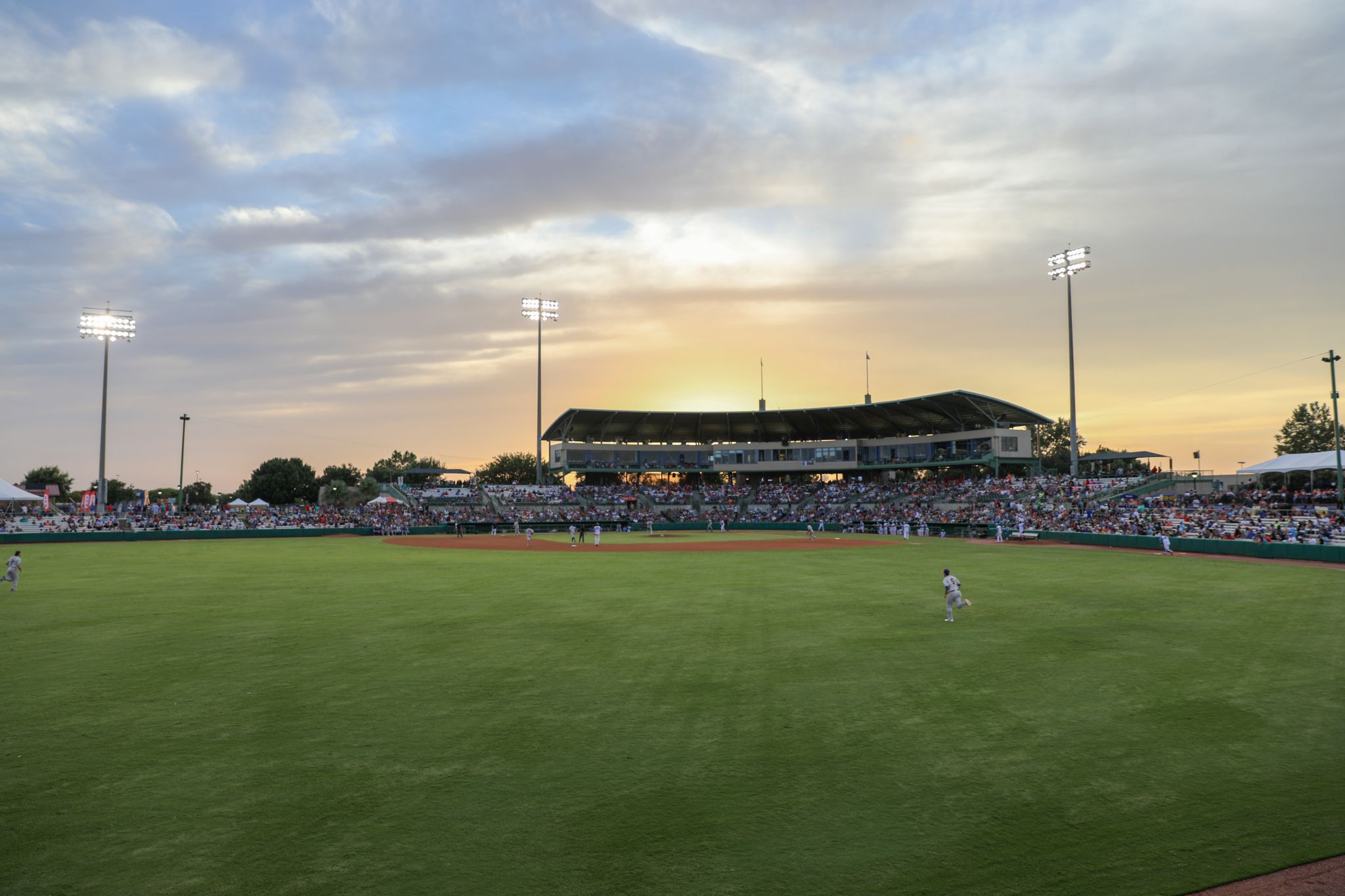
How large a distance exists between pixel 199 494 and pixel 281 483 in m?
39.4

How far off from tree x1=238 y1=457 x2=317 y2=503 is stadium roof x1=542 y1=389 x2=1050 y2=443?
47.8m

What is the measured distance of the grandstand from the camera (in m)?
77.1

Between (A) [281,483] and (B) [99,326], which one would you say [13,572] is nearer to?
(B) [99,326]

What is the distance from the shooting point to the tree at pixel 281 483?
113312mm

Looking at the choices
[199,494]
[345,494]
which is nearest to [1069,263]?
[345,494]

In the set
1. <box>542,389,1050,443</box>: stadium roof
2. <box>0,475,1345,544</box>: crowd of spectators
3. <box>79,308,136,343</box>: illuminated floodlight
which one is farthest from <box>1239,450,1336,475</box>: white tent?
<box>79,308,136,343</box>: illuminated floodlight

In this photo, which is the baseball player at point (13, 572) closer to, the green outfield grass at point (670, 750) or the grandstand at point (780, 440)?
the green outfield grass at point (670, 750)

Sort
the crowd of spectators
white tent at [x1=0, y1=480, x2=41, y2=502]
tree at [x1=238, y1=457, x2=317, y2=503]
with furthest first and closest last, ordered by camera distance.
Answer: tree at [x1=238, y1=457, x2=317, y2=503] < white tent at [x1=0, y1=480, x2=41, y2=502] < the crowd of spectators

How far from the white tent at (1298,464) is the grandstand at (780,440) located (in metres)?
24.1

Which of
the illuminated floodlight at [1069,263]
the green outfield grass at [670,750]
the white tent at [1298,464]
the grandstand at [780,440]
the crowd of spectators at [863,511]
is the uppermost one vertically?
the illuminated floodlight at [1069,263]

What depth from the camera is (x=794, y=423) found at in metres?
89.9

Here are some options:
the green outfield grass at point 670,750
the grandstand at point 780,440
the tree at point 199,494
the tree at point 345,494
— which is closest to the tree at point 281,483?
the tree at point 345,494

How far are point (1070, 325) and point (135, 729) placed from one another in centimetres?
6336

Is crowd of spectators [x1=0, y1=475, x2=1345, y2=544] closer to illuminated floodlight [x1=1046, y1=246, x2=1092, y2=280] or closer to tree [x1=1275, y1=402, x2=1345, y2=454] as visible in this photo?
illuminated floodlight [x1=1046, y1=246, x2=1092, y2=280]
